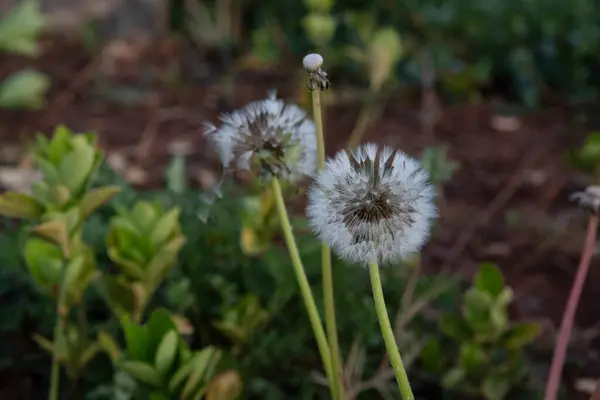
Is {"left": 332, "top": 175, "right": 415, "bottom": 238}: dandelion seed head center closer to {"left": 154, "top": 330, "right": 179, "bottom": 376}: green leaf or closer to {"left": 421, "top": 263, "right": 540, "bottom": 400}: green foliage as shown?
{"left": 154, "top": 330, "right": 179, "bottom": 376}: green leaf

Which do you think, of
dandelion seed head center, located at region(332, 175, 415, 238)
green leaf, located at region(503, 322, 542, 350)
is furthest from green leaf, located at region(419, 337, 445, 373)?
dandelion seed head center, located at region(332, 175, 415, 238)

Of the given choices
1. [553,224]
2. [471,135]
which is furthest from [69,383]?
[471,135]

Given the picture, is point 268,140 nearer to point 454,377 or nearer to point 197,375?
point 197,375

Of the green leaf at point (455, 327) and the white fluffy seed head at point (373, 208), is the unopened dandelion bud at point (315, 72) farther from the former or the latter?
the green leaf at point (455, 327)

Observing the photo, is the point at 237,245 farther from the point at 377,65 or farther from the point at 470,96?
the point at 470,96

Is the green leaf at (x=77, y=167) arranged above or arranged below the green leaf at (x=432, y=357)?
above

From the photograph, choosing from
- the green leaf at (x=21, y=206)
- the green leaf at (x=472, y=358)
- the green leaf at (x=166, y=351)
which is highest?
the green leaf at (x=21, y=206)

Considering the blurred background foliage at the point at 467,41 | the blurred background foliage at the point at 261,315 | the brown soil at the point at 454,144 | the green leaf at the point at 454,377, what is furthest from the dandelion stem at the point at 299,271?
the blurred background foliage at the point at 467,41

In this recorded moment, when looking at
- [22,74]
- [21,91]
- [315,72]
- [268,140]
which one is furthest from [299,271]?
[22,74]
